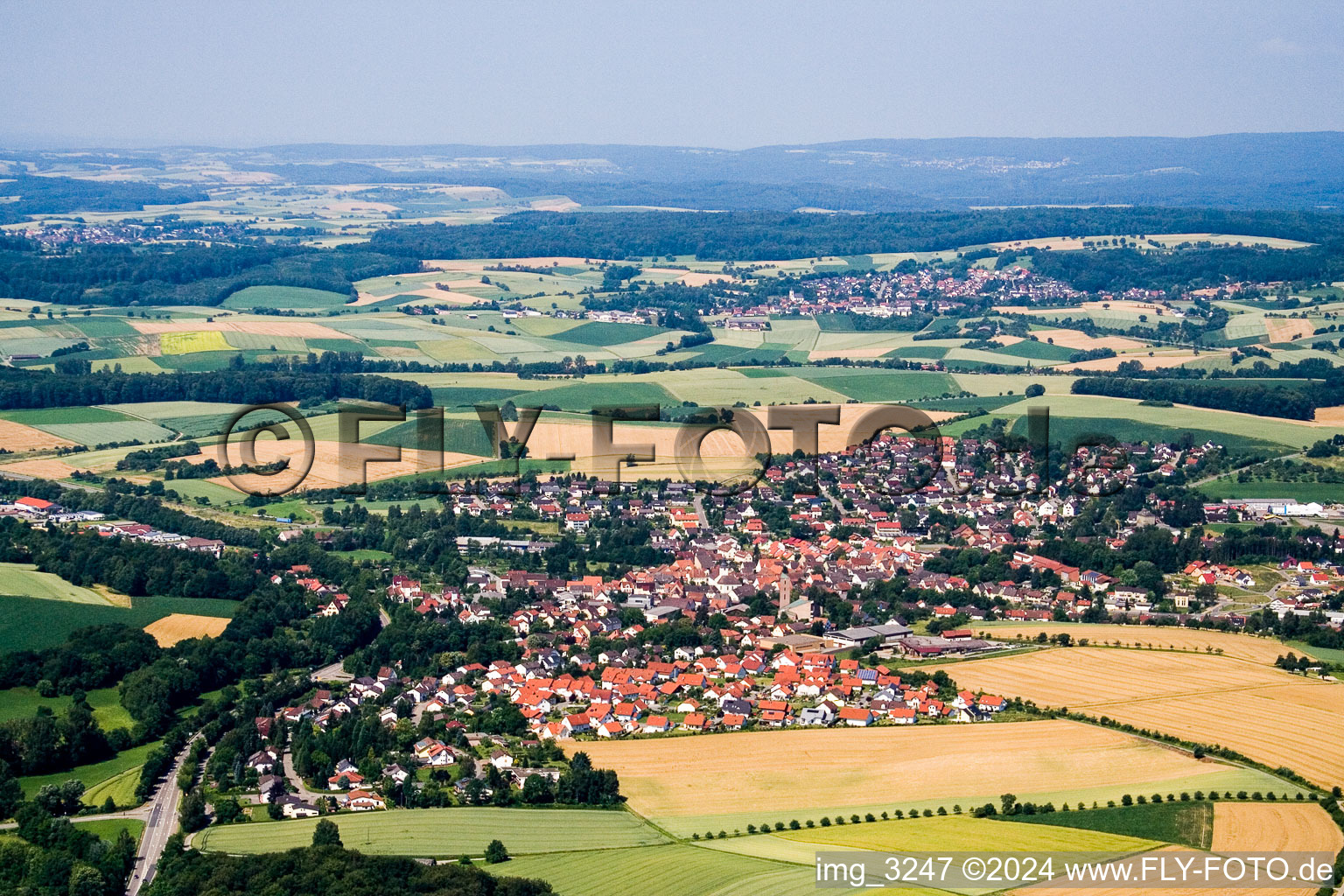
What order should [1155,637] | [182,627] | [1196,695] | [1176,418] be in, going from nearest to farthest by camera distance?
[1196,695]
[1155,637]
[182,627]
[1176,418]

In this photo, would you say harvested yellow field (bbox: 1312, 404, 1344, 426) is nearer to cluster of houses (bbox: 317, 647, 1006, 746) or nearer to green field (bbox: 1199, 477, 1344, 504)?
green field (bbox: 1199, 477, 1344, 504)

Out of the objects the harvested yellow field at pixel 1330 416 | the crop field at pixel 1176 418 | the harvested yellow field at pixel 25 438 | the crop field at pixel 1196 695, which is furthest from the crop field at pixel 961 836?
the harvested yellow field at pixel 25 438

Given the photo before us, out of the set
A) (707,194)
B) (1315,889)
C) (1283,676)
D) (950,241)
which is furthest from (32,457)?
(707,194)

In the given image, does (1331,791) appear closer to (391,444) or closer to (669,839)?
(669,839)

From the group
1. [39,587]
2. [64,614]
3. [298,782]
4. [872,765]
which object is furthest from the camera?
[39,587]

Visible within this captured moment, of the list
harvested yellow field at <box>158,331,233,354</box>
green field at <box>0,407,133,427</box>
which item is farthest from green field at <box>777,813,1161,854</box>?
harvested yellow field at <box>158,331,233,354</box>

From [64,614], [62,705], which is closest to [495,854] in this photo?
[62,705]

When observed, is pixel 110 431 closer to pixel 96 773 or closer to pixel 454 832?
pixel 96 773
